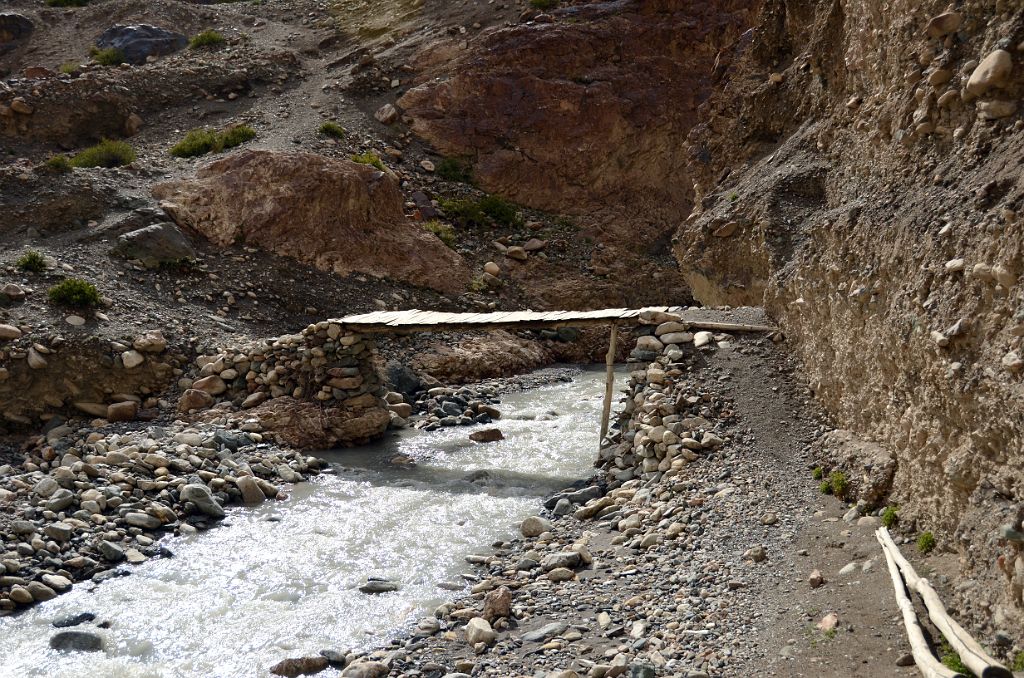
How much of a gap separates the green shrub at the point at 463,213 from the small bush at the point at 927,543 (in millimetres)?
18701

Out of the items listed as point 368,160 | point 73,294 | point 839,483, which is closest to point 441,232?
point 368,160

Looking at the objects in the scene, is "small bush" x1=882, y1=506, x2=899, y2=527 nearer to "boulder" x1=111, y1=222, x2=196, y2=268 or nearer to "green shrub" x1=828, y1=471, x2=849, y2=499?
"green shrub" x1=828, y1=471, x2=849, y2=499

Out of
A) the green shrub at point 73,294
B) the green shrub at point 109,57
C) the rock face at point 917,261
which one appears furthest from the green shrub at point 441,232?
the green shrub at point 109,57

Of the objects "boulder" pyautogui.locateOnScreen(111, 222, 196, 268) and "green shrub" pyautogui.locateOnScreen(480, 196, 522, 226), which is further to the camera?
"green shrub" pyautogui.locateOnScreen(480, 196, 522, 226)

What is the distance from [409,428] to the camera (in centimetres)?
1495

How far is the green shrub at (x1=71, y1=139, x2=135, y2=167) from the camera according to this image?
2136 cm

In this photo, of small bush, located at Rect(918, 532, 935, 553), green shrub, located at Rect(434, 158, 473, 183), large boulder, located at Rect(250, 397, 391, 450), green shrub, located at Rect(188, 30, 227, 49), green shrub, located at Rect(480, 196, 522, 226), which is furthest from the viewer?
green shrub, located at Rect(188, 30, 227, 49)

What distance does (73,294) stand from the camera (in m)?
14.9

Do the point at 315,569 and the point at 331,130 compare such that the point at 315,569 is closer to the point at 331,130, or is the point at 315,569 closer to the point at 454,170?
the point at 331,130

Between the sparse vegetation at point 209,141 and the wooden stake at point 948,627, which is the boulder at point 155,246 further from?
the wooden stake at point 948,627

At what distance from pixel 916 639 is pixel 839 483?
2.59m

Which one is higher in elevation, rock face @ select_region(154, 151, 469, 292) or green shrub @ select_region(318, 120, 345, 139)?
green shrub @ select_region(318, 120, 345, 139)

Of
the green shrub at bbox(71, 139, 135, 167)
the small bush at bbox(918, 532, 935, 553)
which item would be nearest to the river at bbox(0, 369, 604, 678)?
the small bush at bbox(918, 532, 935, 553)

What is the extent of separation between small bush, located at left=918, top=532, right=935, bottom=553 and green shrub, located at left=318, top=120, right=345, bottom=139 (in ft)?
67.8
